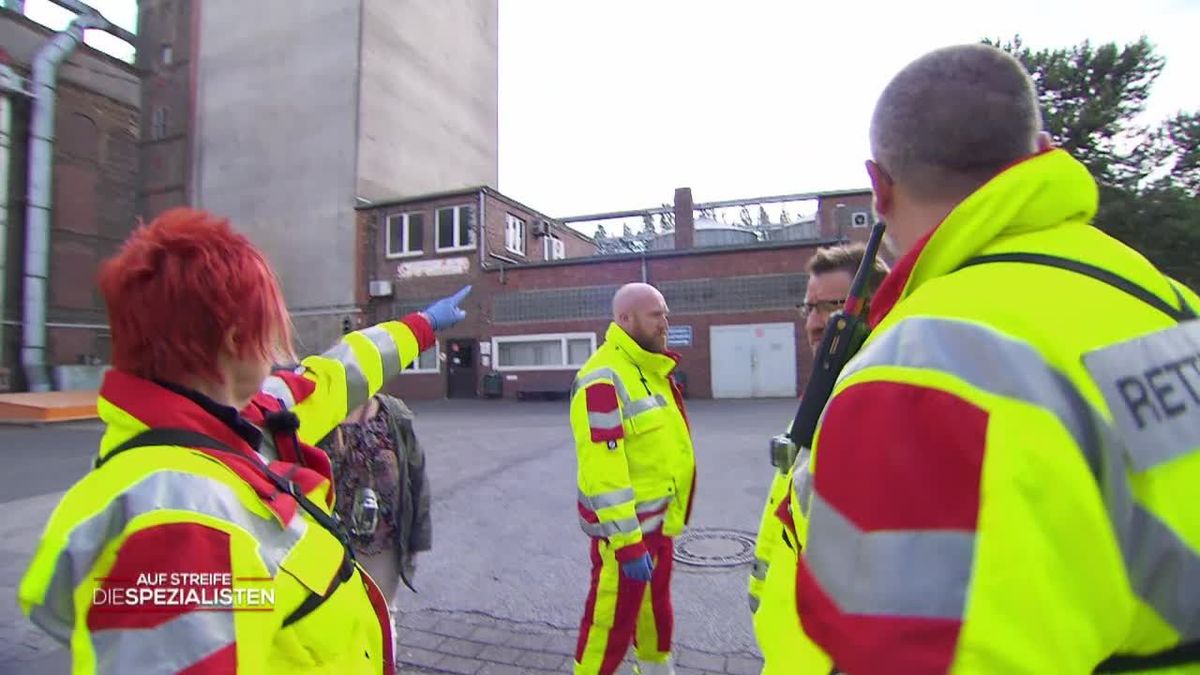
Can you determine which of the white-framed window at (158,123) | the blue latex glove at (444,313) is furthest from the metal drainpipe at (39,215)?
the blue latex glove at (444,313)

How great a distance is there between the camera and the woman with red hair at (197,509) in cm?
112

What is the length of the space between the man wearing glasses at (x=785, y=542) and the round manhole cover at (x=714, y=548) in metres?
2.81

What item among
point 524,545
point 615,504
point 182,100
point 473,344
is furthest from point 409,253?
point 615,504

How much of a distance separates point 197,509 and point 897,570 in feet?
3.86

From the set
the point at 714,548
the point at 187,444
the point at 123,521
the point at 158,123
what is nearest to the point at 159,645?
the point at 123,521

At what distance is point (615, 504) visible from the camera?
3.16 metres

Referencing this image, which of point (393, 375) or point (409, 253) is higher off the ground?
point (409, 253)

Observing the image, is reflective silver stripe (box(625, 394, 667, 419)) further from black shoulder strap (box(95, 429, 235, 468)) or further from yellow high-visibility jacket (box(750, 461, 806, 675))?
black shoulder strap (box(95, 429, 235, 468))

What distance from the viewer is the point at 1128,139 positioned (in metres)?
21.0

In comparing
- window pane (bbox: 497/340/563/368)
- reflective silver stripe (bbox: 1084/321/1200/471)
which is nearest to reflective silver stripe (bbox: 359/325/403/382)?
reflective silver stripe (bbox: 1084/321/1200/471)

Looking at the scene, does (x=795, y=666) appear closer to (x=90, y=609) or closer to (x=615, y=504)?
(x=90, y=609)

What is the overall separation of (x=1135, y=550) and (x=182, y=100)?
3675cm

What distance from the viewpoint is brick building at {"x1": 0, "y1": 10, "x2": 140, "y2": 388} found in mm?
21844

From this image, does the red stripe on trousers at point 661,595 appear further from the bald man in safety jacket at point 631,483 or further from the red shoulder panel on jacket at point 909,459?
the red shoulder panel on jacket at point 909,459
